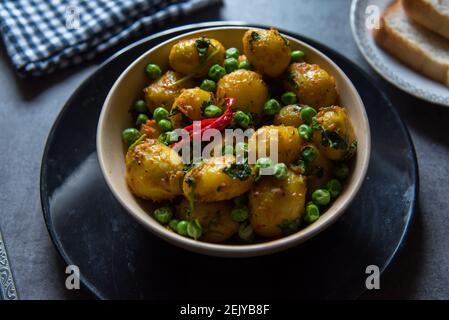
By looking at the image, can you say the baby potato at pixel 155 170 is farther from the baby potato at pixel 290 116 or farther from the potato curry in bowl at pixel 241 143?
the baby potato at pixel 290 116

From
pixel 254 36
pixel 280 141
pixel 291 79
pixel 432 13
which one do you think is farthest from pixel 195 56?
pixel 432 13

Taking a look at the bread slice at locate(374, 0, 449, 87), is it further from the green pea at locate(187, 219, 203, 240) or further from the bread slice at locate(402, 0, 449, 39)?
the green pea at locate(187, 219, 203, 240)

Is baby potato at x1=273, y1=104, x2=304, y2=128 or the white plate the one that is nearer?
baby potato at x1=273, y1=104, x2=304, y2=128

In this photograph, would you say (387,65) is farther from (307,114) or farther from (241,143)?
(241,143)

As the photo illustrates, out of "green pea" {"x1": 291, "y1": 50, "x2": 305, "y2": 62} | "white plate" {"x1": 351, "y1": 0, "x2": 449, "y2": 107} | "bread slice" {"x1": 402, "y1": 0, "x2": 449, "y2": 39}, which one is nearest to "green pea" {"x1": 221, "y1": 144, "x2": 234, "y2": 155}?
"green pea" {"x1": 291, "y1": 50, "x2": 305, "y2": 62}

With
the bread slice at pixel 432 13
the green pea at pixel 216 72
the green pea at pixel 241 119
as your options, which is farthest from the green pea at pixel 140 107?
the bread slice at pixel 432 13
